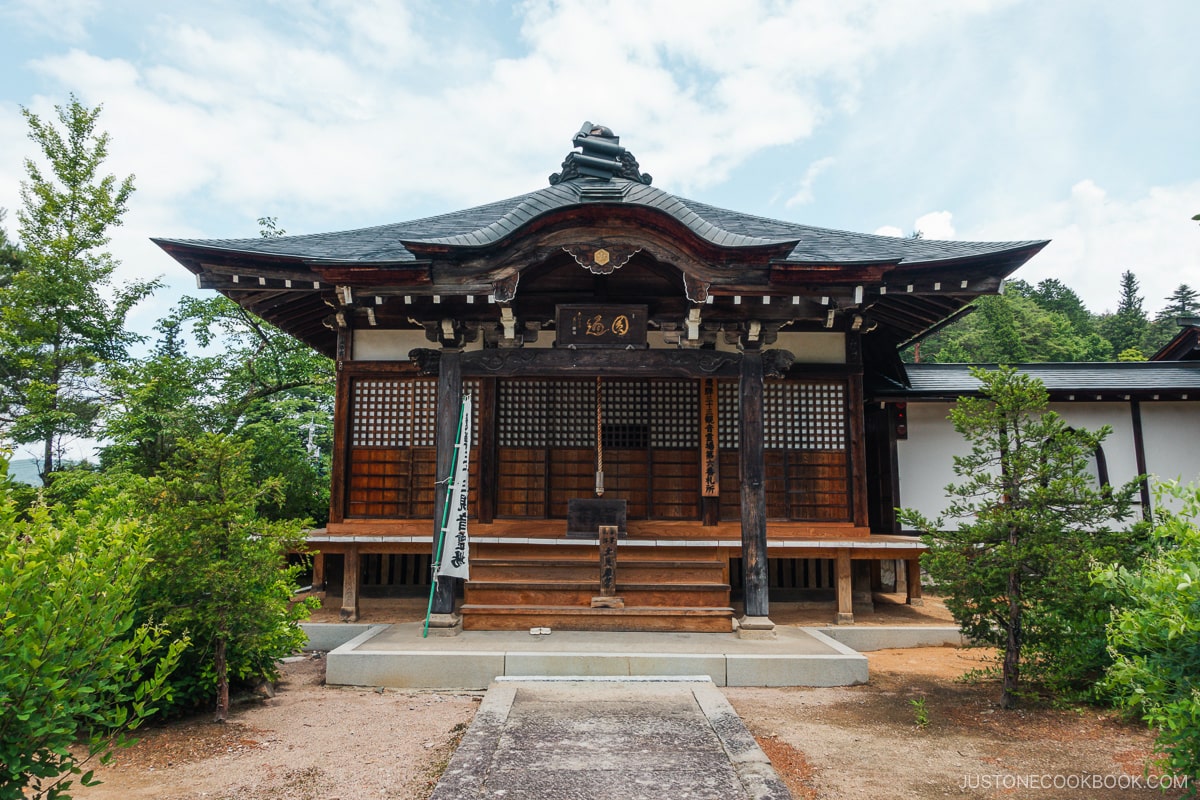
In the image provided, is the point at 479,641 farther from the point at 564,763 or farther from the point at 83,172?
the point at 83,172

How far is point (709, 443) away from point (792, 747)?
4.88 meters

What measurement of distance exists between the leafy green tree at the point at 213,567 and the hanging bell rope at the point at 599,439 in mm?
4198

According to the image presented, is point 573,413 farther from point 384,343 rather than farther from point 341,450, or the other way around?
point 341,450

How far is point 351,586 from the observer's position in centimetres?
850

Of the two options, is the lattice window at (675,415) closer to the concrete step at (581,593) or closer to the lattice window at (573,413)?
the lattice window at (573,413)

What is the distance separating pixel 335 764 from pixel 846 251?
744cm

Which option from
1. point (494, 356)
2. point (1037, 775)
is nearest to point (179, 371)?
point (494, 356)

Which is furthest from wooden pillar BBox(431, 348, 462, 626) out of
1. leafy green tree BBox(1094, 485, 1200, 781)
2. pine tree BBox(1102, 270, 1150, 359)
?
pine tree BBox(1102, 270, 1150, 359)

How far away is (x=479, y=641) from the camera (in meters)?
6.77

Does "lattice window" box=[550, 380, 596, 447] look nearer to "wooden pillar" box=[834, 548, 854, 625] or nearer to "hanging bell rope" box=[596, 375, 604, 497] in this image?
"hanging bell rope" box=[596, 375, 604, 497]

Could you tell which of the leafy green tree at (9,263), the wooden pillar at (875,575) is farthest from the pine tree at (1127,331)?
the leafy green tree at (9,263)

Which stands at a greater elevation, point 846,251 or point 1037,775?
point 846,251

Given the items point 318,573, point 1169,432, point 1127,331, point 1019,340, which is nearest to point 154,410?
point 318,573

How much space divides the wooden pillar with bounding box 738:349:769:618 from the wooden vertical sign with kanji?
1592 mm
